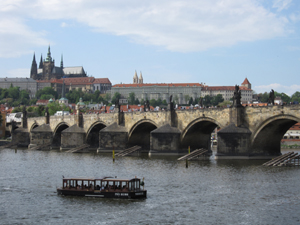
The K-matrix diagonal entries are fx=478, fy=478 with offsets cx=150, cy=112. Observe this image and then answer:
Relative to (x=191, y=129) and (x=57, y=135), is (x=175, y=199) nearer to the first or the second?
(x=191, y=129)

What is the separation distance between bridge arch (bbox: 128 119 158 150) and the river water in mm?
19629

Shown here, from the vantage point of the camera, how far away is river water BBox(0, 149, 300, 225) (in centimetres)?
2414

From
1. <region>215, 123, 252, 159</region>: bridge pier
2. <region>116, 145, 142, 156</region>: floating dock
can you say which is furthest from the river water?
<region>116, 145, 142, 156</region>: floating dock

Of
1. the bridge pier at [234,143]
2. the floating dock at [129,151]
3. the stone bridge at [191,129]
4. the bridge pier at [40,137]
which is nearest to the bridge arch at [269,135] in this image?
the stone bridge at [191,129]

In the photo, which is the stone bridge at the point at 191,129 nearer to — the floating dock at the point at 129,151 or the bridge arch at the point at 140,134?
the bridge arch at the point at 140,134

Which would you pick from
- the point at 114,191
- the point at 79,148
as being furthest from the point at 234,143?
the point at 79,148

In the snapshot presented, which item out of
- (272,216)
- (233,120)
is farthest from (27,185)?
(233,120)

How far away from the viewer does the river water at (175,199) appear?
950 inches

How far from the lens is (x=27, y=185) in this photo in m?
34.8

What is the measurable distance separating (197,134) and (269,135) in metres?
11.5

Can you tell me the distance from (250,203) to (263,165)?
1513cm

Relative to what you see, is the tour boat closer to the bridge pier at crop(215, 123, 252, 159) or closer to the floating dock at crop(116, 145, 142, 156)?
the bridge pier at crop(215, 123, 252, 159)

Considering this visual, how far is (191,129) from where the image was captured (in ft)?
177

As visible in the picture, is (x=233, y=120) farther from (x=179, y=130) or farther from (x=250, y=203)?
(x=250, y=203)
